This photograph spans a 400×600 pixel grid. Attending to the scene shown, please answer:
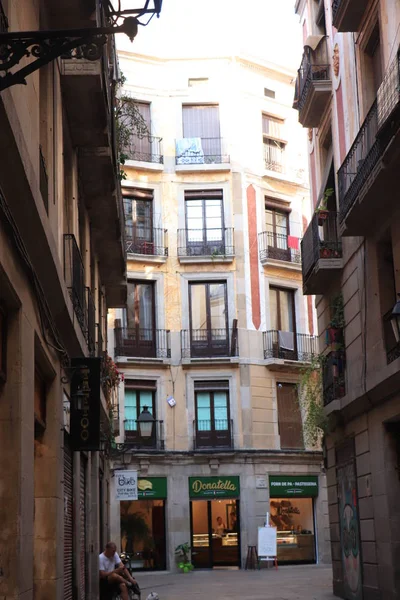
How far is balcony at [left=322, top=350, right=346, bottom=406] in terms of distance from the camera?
65.8ft

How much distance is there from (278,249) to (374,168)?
80.8 feet

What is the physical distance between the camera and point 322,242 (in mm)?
20234

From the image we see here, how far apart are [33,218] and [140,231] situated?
2942cm

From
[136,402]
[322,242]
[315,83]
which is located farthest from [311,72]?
[136,402]

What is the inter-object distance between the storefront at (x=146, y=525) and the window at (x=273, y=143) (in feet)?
44.9

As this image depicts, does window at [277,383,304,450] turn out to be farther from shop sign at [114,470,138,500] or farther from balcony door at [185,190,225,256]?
shop sign at [114,470,138,500]

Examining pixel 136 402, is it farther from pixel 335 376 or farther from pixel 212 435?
pixel 335 376

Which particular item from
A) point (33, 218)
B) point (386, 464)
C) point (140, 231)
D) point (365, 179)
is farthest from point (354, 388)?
point (140, 231)

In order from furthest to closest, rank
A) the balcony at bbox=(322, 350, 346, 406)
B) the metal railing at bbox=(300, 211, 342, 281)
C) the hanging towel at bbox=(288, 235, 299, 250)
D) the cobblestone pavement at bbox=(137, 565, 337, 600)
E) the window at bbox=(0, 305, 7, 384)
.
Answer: the hanging towel at bbox=(288, 235, 299, 250) < the cobblestone pavement at bbox=(137, 565, 337, 600) < the metal railing at bbox=(300, 211, 342, 281) < the balcony at bbox=(322, 350, 346, 406) < the window at bbox=(0, 305, 7, 384)

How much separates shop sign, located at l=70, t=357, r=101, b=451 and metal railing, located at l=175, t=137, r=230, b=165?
26049 millimetres

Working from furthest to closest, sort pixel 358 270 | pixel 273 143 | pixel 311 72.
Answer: pixel 273 143, pixel 311 72, pixel 358 270

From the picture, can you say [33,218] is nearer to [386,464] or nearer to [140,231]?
[386,464]

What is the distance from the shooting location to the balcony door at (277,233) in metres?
39.8

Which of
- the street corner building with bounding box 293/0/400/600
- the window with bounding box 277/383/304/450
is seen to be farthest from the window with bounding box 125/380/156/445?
the street corner building with bounding box 293/0/400/600
